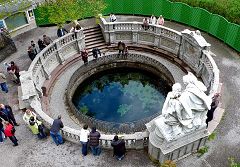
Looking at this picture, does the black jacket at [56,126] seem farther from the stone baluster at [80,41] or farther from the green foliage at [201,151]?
the stone baluster at [80,41]

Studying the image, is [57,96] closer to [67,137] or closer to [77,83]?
[77,83]

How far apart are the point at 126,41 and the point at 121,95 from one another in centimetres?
498

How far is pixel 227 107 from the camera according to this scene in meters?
19.4

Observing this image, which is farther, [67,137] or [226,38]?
[226,38]

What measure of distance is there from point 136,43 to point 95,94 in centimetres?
565

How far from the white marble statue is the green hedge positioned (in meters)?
11.5

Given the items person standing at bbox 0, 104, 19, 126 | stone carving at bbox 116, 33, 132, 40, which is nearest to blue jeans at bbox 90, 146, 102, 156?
person standing at bbox 0, 104, 19, 126

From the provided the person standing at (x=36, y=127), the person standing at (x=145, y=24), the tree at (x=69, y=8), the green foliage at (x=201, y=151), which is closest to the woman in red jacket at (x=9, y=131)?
the person standing at (x=36, y=127)

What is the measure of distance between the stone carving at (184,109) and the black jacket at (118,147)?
6.83ft

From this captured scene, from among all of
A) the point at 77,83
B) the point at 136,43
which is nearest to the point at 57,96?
the point at 77,83

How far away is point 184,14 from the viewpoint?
27.0 m

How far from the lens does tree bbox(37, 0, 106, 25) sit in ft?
80.7

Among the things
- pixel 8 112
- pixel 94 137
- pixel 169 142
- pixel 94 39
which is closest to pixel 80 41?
pixel 94 39

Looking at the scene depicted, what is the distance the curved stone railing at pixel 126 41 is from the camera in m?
19.1
